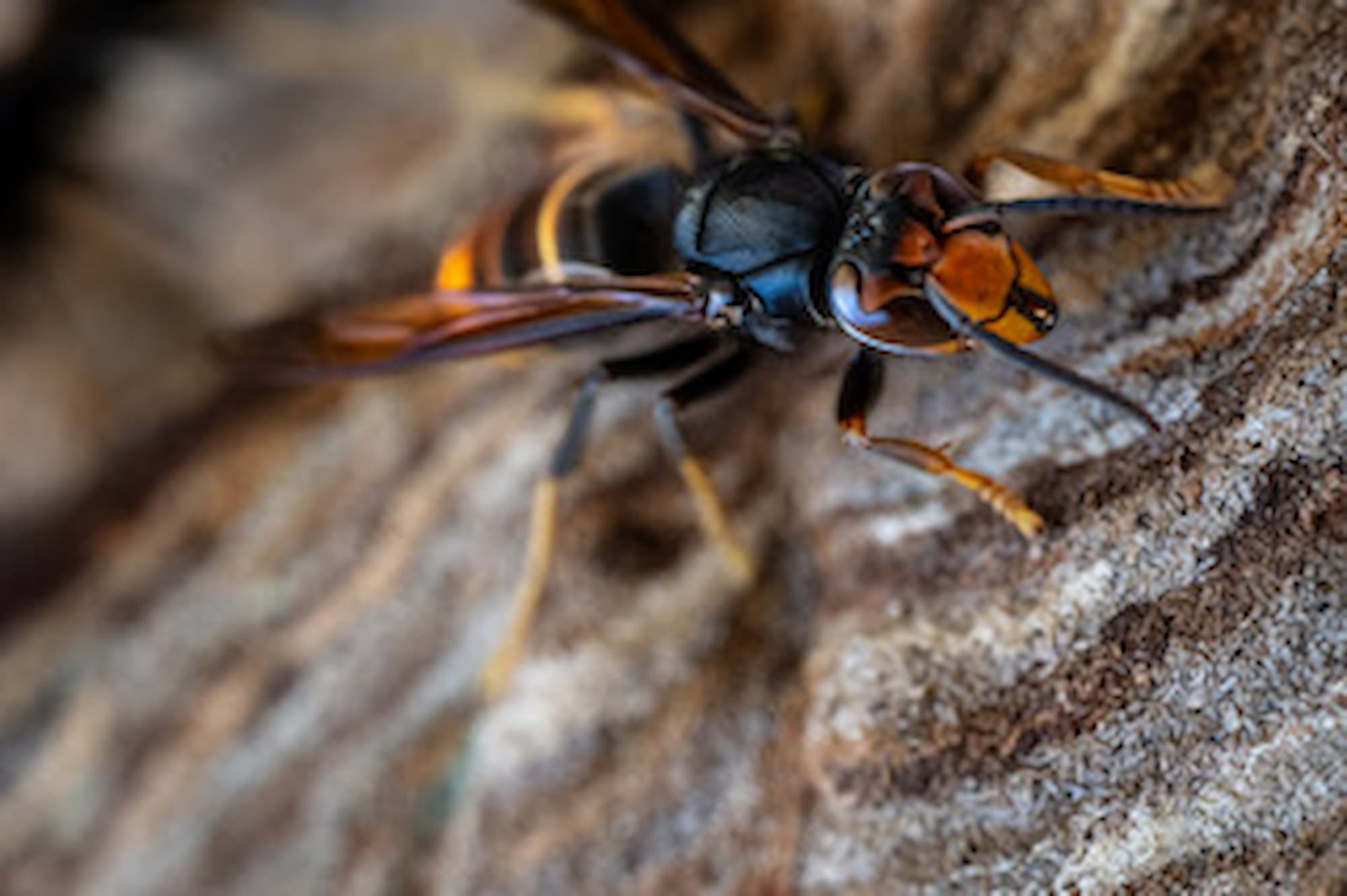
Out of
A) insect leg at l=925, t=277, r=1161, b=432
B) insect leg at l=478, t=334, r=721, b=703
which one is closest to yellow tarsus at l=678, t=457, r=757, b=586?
insect leg at l=478, t=334, r=721, b=703

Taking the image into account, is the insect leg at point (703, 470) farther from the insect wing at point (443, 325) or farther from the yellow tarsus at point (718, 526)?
the insect wing at point (443, 325)

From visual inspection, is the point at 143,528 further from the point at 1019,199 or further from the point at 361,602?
the point at 1019,199

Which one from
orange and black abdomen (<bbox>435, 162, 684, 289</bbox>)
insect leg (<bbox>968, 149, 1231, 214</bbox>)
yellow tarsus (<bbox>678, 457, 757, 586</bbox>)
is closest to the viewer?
insect leg (<bbox>968, 149, 1231, 214</bbox>)

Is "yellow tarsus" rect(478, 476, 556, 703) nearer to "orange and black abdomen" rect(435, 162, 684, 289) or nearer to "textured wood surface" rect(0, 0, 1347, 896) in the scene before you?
"textured wood surface" rect(0, 0, 1347, 896)

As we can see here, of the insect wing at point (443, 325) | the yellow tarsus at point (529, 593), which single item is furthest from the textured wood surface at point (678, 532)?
the insect wing at point (443, 325)

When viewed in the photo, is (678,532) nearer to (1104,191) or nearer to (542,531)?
(542,531)

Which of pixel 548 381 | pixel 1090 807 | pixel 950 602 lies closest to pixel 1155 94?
pixel 950 602

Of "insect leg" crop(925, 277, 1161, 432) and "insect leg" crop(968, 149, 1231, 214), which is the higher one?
"insect leg" crop(968, 149, 1231, 214)
